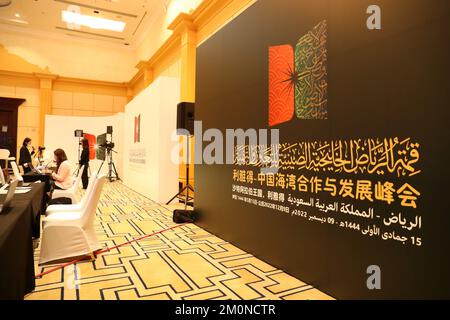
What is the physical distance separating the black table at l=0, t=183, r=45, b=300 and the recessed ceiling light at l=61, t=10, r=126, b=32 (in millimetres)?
9519

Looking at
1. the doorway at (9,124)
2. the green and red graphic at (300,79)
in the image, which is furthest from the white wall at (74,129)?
the green and red graphic at (300,79)

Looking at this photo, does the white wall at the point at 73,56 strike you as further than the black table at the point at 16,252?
Yes

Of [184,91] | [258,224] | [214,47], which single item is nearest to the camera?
[258,224]

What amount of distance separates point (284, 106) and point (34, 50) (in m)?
12.2

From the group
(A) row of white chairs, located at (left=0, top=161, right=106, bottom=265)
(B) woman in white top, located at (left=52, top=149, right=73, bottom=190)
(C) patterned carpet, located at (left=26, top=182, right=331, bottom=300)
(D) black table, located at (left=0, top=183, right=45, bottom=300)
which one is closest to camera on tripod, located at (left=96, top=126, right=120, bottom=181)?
(B) woman in white top, located at (left=52, top=149, right=73, bottom=190)

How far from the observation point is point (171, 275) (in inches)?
107

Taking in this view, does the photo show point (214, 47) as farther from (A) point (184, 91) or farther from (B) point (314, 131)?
(A) point (184, 91)

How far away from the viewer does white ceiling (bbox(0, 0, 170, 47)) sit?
9.30 meters

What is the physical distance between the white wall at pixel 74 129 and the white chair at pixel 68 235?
8777 millimetres

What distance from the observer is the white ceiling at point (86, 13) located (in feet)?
30.5

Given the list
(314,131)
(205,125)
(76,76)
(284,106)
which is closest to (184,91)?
(205,125)

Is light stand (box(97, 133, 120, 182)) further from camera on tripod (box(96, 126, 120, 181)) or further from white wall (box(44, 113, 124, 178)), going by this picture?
white wall (box(44, 113, 124, 178))

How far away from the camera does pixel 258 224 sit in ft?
10.3

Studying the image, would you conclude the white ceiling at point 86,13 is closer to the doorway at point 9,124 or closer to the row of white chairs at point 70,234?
the doorway at point 9,124
